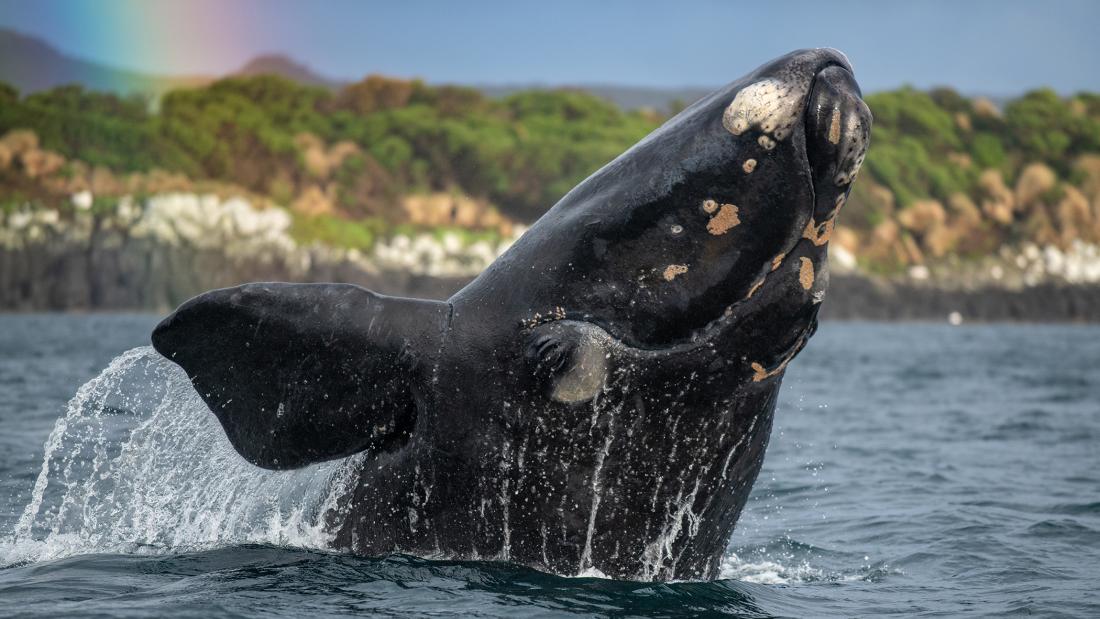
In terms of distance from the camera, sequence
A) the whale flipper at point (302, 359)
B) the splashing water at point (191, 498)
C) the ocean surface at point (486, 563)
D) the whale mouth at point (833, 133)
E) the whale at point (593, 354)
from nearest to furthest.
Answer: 1. the whale mouth at point (833, 133)
2. the whale at point (593, 354)
3. the whale flipper at point (302, 359)
4. the ocean surface at point (486, 563)
5. the splashing water at point (191, 498)

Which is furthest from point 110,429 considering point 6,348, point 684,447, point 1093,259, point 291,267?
point 1093,259

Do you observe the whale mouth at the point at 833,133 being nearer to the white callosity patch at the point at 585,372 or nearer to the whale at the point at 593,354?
the whale at the point at 593,354

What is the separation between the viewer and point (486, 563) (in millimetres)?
7004

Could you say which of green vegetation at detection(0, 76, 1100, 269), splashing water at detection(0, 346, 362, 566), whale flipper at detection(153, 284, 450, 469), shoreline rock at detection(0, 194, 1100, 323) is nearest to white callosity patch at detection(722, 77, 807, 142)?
whale flipper at detection(153, 284, 450, 469)

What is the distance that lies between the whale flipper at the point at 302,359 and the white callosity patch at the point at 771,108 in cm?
181

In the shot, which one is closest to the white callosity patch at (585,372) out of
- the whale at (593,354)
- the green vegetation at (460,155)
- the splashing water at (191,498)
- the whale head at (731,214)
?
the whale at (593,354)

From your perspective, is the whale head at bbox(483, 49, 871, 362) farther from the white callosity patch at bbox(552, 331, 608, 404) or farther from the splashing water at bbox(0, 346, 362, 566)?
the splashing water at bbox(0, 346, 362, 566)

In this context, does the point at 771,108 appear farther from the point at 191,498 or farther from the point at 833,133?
the point at 191,498

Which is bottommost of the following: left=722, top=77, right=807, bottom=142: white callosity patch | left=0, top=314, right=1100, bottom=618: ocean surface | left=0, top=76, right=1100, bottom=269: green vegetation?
left=0, top=314, right=1100, bottom=618: ocean surface

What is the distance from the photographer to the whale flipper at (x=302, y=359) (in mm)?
6672

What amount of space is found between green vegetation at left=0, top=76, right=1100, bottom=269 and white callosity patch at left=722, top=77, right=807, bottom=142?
399 ft

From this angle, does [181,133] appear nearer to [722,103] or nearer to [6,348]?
[6,348]

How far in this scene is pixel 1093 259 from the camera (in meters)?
145

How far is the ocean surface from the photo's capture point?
275 inches
